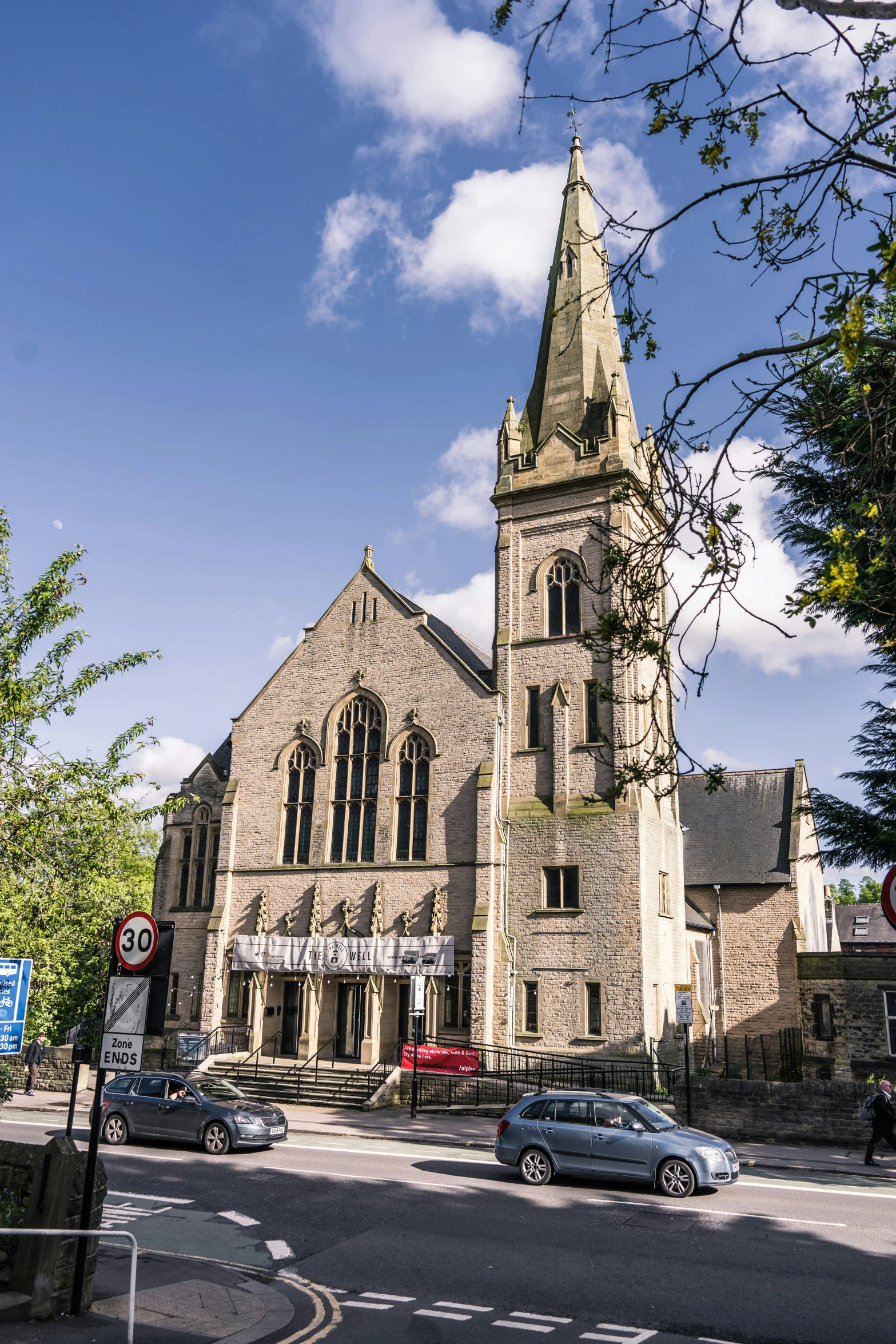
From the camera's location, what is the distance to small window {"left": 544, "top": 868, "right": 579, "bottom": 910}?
2828 centimetres

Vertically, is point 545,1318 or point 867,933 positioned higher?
point 867,933

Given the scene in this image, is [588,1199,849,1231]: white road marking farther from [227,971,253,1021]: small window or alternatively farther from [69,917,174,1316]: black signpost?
[227,971,253,1021]: small window

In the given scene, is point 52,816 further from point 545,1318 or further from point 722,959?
point 722,959

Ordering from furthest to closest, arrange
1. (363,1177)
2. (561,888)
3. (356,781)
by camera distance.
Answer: (356,781) → (561,888) → (363,1177)

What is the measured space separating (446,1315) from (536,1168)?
6642 mm

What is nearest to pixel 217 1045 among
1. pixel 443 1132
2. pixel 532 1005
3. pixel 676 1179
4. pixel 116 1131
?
pixel 532 1005

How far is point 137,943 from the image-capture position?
8961 millimetres

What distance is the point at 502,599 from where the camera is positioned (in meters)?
32.1

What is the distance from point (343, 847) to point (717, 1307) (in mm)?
23256

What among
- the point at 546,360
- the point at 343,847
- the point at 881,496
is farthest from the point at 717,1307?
Answer: the point at 546,360

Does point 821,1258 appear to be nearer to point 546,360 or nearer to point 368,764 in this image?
point 368,764

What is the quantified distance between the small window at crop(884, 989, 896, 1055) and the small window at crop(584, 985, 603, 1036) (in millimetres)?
8124

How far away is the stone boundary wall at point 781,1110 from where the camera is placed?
1975cm

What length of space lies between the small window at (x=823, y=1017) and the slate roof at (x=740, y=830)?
7114mm
